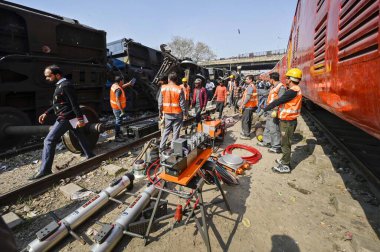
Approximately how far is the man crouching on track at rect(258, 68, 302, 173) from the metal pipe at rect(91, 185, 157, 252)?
113 inches

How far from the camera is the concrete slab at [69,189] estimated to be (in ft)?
10.9

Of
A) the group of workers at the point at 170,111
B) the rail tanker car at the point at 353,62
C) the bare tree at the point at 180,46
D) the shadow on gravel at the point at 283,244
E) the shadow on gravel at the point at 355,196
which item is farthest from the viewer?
the bare tree at the point at 180,46

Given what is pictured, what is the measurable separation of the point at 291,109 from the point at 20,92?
6.87 metres

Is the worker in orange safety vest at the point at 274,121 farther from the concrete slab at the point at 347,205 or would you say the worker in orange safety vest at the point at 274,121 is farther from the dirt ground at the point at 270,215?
the concrete slab at the point at 347,205

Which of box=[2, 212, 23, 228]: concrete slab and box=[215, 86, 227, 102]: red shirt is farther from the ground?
box=[215, 86, 227, 102]: red shirt

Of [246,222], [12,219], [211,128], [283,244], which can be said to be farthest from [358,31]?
[12,219]

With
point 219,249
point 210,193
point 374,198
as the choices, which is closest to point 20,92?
point 210,193

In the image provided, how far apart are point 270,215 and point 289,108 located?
87.0 inches

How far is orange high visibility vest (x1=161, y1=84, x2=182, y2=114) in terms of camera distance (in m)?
4.62

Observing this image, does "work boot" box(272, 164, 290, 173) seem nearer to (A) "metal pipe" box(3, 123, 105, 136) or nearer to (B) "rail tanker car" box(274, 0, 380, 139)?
(B) "rail tanker car" box(274, 0, 380, 139)

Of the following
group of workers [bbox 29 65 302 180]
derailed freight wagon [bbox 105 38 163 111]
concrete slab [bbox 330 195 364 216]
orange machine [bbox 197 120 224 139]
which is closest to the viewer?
concrete slab [bbox 330 195 364 216]

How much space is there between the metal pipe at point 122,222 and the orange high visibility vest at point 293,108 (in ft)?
9.96

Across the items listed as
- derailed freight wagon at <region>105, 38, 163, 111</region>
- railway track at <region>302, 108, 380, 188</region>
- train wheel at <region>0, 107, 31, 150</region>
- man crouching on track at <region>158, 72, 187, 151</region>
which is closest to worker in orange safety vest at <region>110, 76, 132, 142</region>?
man crouching on track at <region>158, 72, 187, 151</region>

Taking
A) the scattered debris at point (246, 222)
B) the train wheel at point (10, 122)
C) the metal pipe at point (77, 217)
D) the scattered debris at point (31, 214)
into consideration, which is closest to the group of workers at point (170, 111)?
the scattered debris at point (31, 214)
